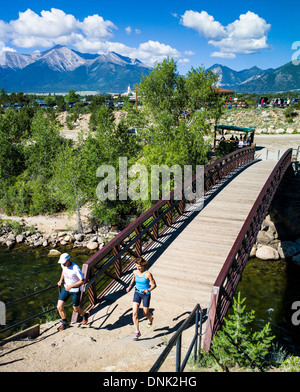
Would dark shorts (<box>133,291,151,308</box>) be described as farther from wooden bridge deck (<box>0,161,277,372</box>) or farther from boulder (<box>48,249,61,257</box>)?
boulder (<box>48,249,61,257</box>)

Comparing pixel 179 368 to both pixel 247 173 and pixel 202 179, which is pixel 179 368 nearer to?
pixel 202 179

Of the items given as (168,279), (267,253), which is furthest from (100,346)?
(267,253)

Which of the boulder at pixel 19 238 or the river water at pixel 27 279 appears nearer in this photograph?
the river water at pixel 27 279

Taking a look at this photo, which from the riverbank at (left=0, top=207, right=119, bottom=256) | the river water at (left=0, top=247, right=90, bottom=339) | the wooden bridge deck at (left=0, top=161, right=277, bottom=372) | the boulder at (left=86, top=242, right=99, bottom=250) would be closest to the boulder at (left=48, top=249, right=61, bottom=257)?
the riverbank at (left=0, top=207, right=119, bottom=256)

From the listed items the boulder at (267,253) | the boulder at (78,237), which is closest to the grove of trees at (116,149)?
the boulder at (78,237)

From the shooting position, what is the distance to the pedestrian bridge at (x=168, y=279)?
5.79m

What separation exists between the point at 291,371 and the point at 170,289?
11.8 ft

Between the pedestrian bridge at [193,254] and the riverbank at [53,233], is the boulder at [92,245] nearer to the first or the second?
the riverbank at [53,233]

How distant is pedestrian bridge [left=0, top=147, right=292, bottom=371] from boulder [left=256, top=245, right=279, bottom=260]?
7970 mm

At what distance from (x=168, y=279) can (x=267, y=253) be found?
14.0 metres

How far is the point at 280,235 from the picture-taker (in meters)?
22.6

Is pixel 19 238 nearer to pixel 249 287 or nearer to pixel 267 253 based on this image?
pixel 249 287

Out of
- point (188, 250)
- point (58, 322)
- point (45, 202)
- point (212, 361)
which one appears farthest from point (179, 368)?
point (45, 202)

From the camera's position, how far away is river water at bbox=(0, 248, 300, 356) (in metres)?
13.8
